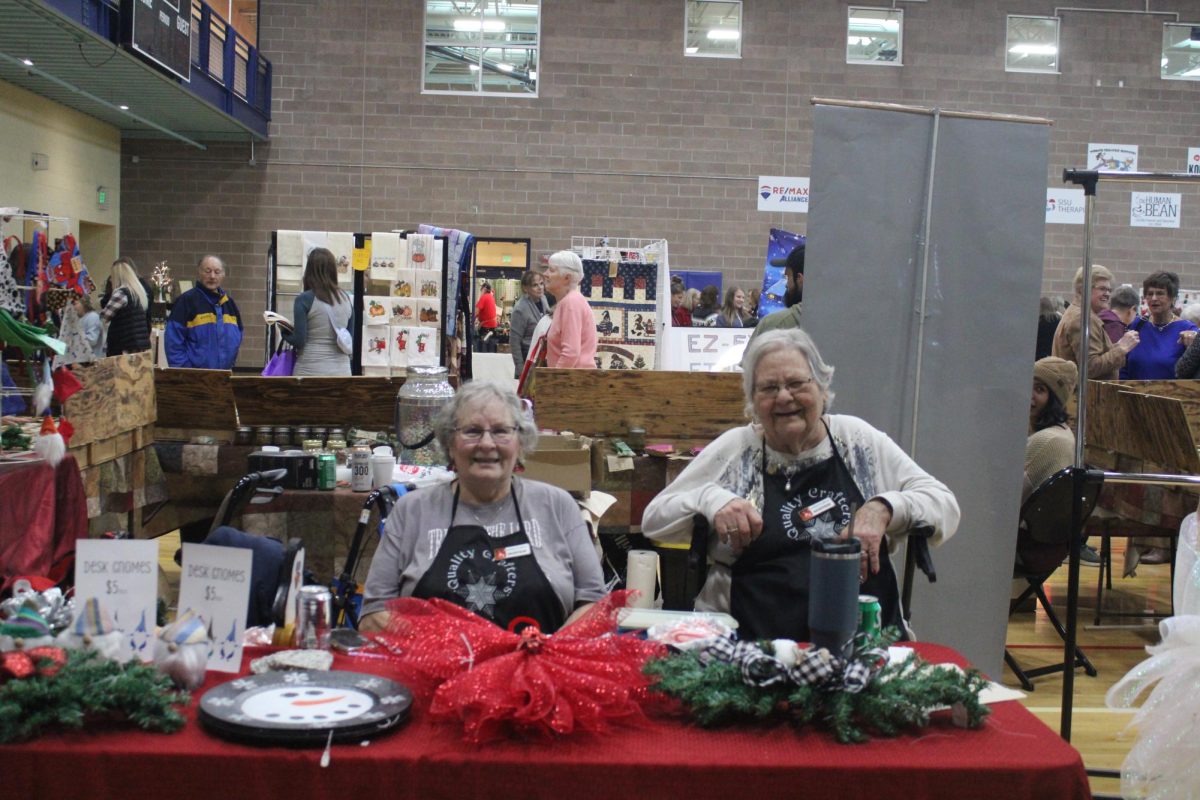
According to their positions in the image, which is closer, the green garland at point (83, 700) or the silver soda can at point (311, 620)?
the green garland at point (83, 700)

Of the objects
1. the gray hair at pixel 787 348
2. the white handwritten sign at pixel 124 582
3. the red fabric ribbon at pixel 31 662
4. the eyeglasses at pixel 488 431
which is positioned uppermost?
the gray hair at pixel 787 348

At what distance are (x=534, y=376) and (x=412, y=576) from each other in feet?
8.18

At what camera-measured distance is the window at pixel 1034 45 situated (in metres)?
13.8

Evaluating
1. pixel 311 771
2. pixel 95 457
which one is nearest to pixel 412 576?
pixel 311 771

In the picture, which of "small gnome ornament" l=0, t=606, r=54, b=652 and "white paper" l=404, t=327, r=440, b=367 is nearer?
"small gnome ornament" l=0, t=606, r=54, b=652

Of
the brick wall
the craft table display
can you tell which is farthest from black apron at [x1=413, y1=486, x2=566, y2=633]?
the brick wall

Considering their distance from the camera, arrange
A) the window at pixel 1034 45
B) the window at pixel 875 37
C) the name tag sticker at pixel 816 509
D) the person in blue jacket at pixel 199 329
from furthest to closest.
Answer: the window at pixel 1034 45
the window at pixel 875 37
the person in blue jacket at pixel 199 329
the name tag sticker at pixel 816 509

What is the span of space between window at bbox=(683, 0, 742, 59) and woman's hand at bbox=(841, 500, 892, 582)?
38.8ft

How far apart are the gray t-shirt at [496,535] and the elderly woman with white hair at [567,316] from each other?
3785mm

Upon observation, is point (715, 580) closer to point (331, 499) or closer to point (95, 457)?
point (331, 499)

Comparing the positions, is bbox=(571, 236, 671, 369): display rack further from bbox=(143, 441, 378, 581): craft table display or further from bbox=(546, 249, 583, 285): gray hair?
bbox=(143, 441, 378, 581): craft table display

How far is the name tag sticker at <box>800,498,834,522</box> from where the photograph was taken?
2.58 metres

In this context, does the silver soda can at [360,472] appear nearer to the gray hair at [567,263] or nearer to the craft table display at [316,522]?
the craft table display at [316,522]

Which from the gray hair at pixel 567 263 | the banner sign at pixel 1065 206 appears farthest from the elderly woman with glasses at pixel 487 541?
the banner sign at pixel 1065 206
